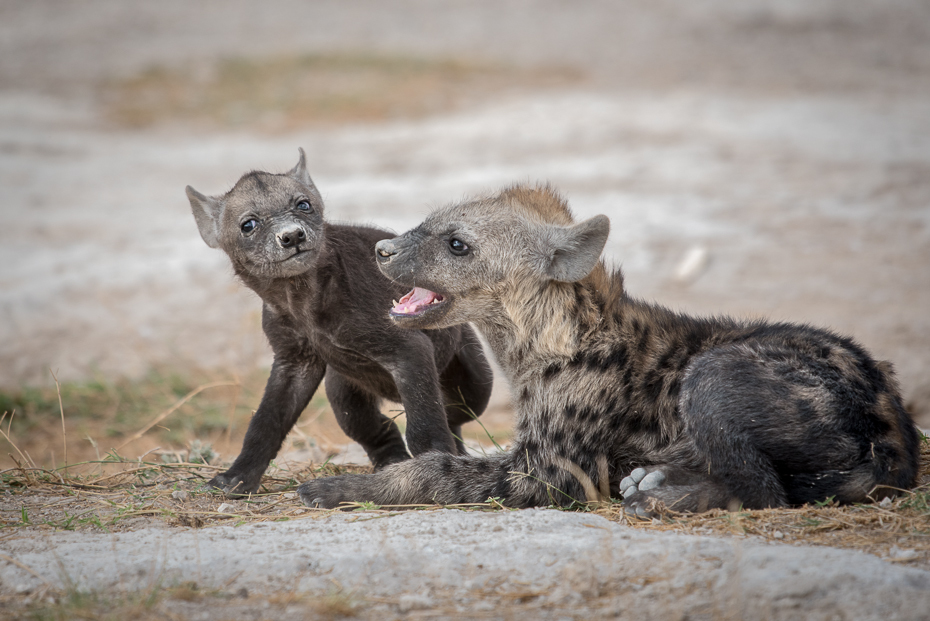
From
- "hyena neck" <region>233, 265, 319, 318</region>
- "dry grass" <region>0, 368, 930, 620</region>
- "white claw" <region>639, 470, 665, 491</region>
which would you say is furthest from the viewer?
"hyena neck" <region>233, 265, 319, 318</region>

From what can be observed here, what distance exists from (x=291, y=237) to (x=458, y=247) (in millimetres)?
728

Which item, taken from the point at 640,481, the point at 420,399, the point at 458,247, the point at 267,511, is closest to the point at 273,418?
the point at 267,511

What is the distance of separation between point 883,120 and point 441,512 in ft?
37.8

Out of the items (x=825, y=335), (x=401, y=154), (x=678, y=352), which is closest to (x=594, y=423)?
(x=678, y=352)

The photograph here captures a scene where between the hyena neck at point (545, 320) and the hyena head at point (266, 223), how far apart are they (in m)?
0.90

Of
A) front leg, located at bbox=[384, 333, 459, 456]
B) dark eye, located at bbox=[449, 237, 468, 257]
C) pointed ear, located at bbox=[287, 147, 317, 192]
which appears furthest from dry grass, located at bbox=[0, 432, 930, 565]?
pointed ear, located at bbox=[287, 147, 317, 192]

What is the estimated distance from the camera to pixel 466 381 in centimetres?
466

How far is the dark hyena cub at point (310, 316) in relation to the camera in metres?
3.88

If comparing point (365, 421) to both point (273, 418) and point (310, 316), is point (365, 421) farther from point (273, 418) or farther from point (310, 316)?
point (310, 316)

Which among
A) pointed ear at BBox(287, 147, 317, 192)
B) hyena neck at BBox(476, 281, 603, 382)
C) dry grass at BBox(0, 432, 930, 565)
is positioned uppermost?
pointed ear at BBox(287, 147, 317, 192)

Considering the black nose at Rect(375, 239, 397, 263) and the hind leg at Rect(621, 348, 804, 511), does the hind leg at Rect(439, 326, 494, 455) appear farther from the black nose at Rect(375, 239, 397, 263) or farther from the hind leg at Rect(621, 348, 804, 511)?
the hind leg at Rect(621, 348, 804, 511)

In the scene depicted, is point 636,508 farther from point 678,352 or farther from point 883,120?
point 883,120

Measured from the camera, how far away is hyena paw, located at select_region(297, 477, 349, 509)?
3.49m

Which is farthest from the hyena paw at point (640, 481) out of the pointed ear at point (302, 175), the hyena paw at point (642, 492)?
the pointed ear at point (302, 175)
